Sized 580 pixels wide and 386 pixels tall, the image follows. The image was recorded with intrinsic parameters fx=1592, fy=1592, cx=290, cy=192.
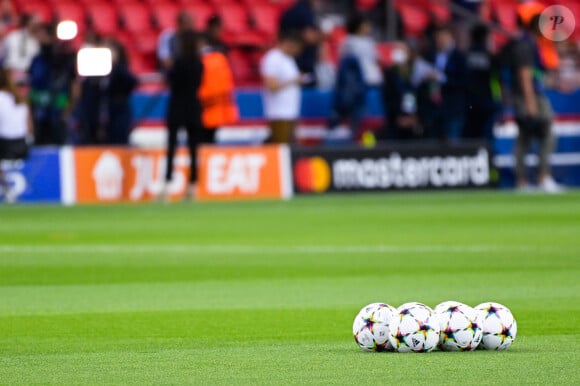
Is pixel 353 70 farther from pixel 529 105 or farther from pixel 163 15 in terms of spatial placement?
pixel 163 15

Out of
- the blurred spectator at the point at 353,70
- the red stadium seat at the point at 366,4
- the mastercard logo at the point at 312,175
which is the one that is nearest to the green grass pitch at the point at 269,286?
the mastercard logo at the point at 312,175

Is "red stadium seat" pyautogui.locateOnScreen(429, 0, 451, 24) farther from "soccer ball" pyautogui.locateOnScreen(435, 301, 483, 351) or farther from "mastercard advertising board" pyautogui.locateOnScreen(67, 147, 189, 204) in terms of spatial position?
"soccer ball" pyautogui.locateOnScreen(435, 301, 483, 351)

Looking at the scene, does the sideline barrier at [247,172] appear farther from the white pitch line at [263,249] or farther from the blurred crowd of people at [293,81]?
the white pitch line at [263,249]

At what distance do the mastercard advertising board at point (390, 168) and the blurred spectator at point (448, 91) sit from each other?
1.06 m

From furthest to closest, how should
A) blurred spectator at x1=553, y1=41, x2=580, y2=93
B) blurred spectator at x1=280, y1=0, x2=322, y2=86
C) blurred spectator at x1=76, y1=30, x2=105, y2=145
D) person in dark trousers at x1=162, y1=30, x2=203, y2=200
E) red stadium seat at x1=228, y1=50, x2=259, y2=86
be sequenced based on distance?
blurred spectator at x1=553, y1=41, x2=580, y2=93, red stadium seat at x1=228, y1=50, x2=259, y2=86, blurred spectator at x1=280, y1=0, x2=322, y2=86, blurred spectator at x1=76, y1=30, x2=105, y2=145, person in dark trousers at x1=162, y1=30, x2=203, y2=200

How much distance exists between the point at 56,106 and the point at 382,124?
5.61 m

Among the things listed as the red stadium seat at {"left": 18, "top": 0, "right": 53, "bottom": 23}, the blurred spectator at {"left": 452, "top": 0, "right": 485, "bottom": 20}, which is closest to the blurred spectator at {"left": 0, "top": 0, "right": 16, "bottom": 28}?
the red stadium seat at {"left": 18, "top": 0, "right": 53, "bottom": 23}

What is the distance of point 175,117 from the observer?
22.6m

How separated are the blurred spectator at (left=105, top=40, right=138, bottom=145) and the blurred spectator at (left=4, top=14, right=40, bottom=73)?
1.32 meters

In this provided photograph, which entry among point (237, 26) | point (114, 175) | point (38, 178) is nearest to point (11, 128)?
point (38, 178)

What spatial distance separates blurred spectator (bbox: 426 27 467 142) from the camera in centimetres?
2542

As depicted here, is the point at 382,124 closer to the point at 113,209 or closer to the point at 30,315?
the point at 113,209

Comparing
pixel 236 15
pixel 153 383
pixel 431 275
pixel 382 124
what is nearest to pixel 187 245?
pixel 431 275

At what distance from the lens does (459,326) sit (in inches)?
287
